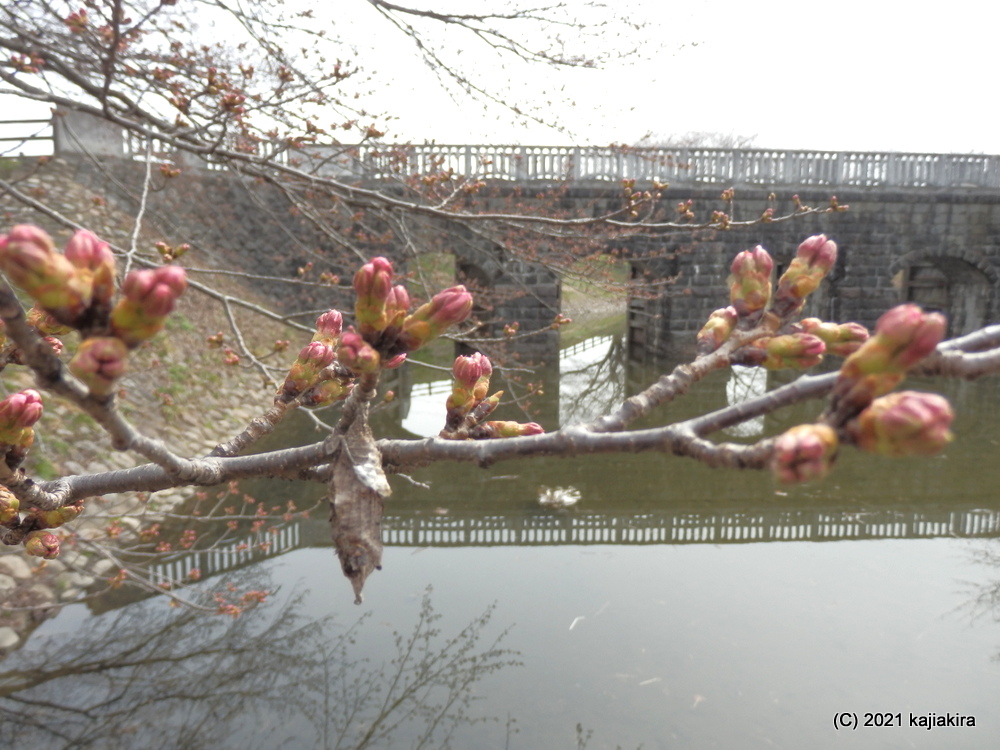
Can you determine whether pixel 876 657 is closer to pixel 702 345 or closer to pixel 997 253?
pixel 702 345

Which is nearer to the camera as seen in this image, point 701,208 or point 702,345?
point 702,345

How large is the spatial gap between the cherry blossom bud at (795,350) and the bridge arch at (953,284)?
16059mm

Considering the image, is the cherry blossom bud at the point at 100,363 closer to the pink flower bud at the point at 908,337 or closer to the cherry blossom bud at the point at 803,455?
the cherry blossom bud at the point at 803,455

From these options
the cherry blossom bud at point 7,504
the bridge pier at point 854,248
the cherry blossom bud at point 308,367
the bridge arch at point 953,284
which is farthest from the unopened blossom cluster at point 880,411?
the bridge arch at point 953,284

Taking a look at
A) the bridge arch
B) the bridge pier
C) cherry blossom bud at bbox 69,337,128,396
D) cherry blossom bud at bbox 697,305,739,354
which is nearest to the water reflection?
cherry blossom bud at bbox 697,305,739,354

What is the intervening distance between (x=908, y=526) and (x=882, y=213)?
10.6 meters

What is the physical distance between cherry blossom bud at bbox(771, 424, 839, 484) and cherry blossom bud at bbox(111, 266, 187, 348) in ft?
1.74

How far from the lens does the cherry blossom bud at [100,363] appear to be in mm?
558

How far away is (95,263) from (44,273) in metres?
0.05

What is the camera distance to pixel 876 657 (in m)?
4.02

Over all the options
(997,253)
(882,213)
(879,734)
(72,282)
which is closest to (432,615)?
(879,734)

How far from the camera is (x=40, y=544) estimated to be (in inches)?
46.5

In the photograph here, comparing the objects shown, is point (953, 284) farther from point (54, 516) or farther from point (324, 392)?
point (54, 516)

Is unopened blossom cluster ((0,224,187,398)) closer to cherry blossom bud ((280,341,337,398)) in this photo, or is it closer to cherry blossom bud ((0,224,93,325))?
cherry blossom bud ((0,224,93,325))
